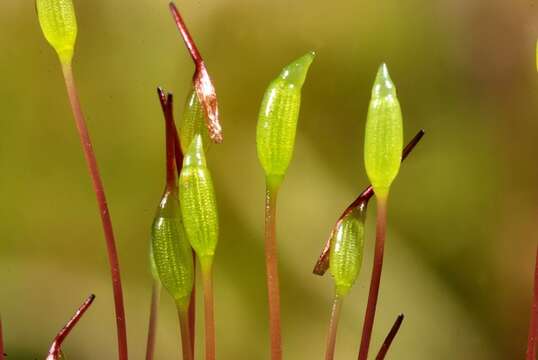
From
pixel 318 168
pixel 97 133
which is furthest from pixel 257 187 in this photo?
pixel 97 133

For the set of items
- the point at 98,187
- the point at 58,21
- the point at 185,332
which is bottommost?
the point at 185,332

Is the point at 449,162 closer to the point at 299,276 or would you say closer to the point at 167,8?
the point at 299,276

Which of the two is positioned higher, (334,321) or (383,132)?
(383,132)

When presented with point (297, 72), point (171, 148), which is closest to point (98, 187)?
point (171, 148)

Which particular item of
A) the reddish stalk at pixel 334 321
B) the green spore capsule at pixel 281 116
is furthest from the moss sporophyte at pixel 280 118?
the reddish stalk at pixel 334 321

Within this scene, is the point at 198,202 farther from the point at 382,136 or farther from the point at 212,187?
the point at 382,136

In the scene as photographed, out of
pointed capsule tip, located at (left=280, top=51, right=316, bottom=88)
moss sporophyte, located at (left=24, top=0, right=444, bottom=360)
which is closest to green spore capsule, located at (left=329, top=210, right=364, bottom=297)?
moss sporophyte, located at (left=24, top=0, right=444, bottom=360)

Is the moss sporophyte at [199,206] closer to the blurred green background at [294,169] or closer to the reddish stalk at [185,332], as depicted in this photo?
the reddish stalk at [185,332]
